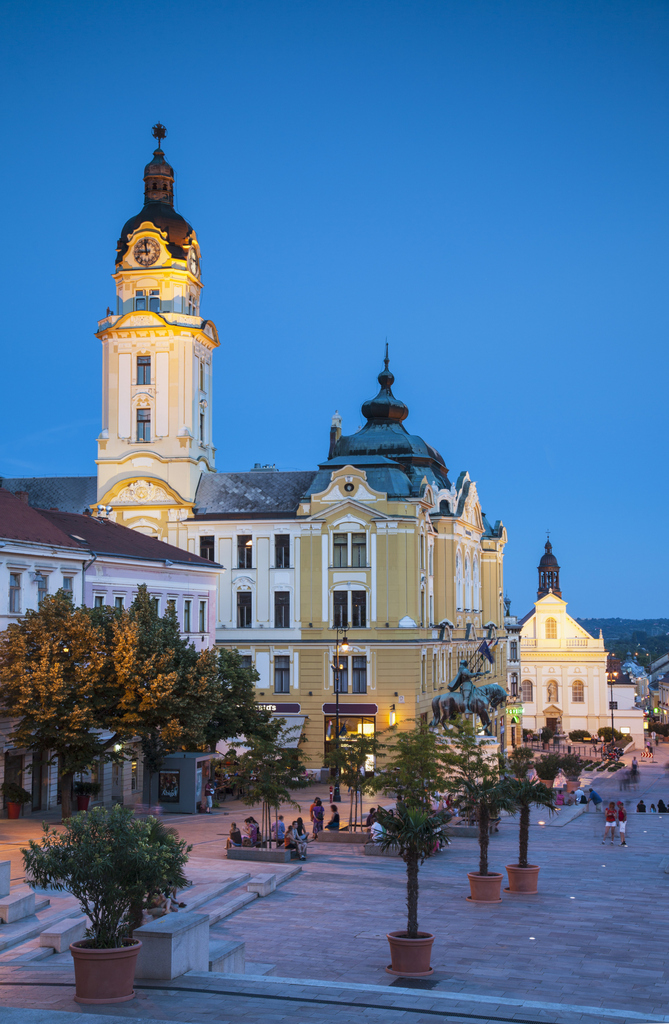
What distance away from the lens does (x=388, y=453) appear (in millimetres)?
65938

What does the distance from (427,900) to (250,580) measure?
37967 mm

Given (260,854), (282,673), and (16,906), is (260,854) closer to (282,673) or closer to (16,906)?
(16,906)

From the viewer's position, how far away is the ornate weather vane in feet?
219

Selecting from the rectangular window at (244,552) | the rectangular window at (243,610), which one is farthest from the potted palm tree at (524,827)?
the rectangular window at (244,552)

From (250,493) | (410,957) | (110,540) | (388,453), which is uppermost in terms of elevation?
(388,453)

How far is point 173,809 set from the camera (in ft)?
132

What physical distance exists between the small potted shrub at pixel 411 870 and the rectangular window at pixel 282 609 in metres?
41.0

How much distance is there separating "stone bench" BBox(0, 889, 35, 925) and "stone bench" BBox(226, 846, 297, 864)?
9.75 metres

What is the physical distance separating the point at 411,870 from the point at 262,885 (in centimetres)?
781

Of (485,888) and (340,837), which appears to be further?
(340,837)

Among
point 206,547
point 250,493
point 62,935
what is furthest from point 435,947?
point 250,493

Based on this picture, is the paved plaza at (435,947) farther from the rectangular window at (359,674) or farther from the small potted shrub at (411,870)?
the rectangular window at (359,674)

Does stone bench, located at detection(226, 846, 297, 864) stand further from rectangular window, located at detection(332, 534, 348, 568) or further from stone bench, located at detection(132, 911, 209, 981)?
rectangular window, located at detection(332, 534, 348, 568)

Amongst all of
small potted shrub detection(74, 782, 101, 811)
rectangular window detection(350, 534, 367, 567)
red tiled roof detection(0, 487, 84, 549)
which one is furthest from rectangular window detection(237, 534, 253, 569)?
small potted shrub detection(74, 782, 101, 811)
